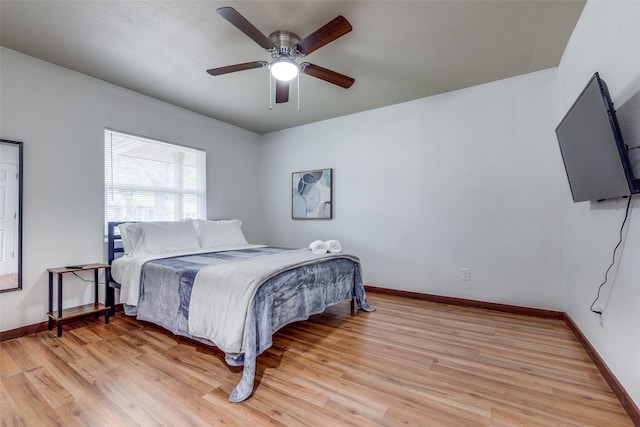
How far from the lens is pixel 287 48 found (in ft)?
7.67

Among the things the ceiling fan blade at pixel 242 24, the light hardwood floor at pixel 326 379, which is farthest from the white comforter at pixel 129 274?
the ceiling fan blade at pixel 242 24

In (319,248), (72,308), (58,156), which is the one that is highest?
(58,156)

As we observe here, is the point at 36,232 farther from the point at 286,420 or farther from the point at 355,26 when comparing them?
the point at 355,26

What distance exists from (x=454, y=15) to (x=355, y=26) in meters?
0.72

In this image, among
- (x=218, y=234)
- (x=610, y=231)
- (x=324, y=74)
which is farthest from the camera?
(x=218, y=234)

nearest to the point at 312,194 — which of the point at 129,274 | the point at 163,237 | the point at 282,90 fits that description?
the point at 282,90

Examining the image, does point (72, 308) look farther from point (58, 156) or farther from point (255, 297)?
point (255, 297)

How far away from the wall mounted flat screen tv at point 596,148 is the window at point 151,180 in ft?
13.4

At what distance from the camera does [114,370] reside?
201cm

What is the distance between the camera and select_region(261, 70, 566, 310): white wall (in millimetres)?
3016

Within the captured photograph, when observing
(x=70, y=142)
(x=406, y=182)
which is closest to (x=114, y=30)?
(x=70, y=142)

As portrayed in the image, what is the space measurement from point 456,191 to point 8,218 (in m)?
4.39

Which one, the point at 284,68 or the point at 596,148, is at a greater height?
the point at 284,68

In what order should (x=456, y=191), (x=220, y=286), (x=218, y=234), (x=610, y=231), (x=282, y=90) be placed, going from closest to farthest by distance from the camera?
(x=610, y=231) < (x=220, y=286) < (x=282, y=90) < (x=456, y=191) < (x=218, y=234)
